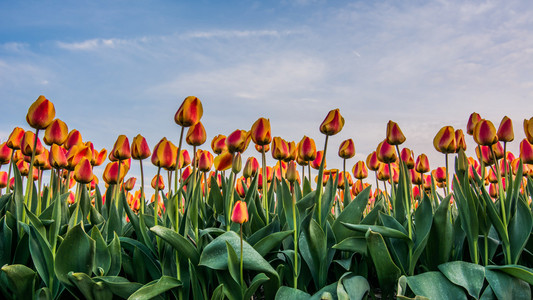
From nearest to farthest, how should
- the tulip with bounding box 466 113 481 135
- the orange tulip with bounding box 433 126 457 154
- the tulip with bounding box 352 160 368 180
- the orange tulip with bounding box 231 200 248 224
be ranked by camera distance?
the orange tulip with bounding box 231 200 248 224, the orange tulip with bounding box 433 126 457 154, the tulip with bounding box 466 113 481 135, the tulip with bounding box 352 160 368 180

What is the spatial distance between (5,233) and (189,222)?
3.74 feet

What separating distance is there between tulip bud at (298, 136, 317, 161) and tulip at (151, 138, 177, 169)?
3.65 ft

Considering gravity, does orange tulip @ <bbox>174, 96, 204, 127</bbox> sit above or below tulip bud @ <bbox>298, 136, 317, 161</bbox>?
above

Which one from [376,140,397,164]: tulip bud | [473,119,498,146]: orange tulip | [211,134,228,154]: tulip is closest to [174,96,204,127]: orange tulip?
[211,134,228,154]: tulip

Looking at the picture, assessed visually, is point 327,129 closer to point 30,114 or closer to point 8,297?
point 30,114

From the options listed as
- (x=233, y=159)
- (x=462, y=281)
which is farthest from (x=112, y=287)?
(x=462, y=281)

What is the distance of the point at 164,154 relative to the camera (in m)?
2.49

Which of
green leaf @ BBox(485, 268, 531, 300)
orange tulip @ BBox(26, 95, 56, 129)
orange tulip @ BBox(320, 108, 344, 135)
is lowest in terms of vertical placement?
green leaf @ BBox(485, 268, 531, 300)

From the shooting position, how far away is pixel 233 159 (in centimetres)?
271

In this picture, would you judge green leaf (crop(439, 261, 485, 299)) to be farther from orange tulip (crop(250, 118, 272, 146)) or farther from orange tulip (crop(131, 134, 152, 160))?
orange tulip (crop(131, 134, 152, 160))

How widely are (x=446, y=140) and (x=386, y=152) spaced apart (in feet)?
1.29

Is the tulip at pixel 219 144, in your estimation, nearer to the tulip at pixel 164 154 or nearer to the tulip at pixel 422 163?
the tulip at pixel 164 154

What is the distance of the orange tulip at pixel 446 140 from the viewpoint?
2.83 metres

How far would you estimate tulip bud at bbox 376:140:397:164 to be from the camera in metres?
2.98
